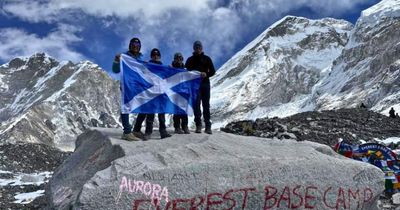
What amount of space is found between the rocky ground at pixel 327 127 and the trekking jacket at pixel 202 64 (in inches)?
379

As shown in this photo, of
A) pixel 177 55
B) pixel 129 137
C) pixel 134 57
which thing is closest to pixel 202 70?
pixel 177 55

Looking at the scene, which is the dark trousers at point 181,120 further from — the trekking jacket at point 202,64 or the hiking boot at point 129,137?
the hiking boot at point 129,137

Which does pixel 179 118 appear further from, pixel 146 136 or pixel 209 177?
pixel 209 177

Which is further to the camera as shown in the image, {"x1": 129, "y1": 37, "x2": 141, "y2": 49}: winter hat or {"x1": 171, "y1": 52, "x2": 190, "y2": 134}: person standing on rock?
{"x1": 171, "y1": 52, "x2": 190, "y2": 134}: person standing on rock

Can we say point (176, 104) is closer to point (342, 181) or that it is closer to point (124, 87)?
point (124, 87)

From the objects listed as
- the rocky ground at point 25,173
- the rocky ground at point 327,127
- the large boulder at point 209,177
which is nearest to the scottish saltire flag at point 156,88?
the large boulder at point 209,177

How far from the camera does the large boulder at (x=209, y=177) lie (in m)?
8.54

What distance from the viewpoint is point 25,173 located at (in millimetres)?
25766

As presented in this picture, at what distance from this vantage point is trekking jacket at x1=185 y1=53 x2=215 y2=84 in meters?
11.9

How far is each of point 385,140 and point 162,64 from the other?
44.6ft

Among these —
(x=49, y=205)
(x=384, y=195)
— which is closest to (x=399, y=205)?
(x=384, y=195)

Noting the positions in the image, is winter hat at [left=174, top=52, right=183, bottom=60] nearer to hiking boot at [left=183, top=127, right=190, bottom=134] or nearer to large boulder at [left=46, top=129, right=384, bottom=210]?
hiking boot at [left=183, top=127, right=190, bottom=134]

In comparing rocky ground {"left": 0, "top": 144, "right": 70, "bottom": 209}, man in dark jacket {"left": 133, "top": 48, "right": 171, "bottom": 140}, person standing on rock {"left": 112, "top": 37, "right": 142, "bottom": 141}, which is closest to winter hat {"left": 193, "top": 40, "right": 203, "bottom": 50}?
man in dark jacket {"left": 133, "top": 48, "right": 171, "bottom": 140}

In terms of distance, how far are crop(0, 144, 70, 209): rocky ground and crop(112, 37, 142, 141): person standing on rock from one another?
3826mm
